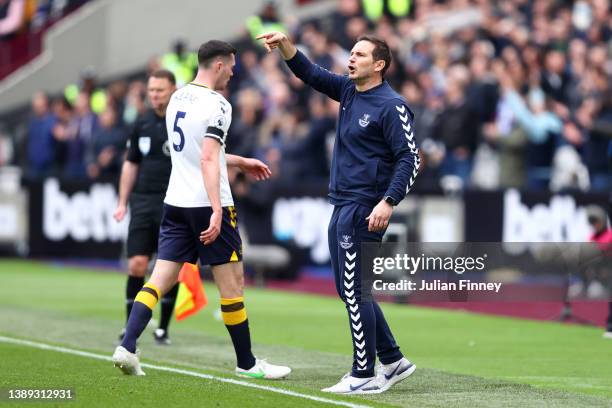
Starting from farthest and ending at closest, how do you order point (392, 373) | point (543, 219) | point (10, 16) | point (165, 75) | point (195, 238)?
point (10, 16) → point (543, 219) → point (165, 75) → point (195, 238) → point (392, 373)

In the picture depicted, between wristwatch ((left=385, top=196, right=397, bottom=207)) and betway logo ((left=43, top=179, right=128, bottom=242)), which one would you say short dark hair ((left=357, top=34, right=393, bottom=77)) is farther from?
betway logo ((left=43, top=179, right=128, bottom=242))

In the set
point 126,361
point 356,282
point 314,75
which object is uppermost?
point 314,75

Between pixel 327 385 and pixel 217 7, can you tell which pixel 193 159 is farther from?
pixel 217 7

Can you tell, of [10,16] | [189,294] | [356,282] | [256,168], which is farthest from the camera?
[10,16]

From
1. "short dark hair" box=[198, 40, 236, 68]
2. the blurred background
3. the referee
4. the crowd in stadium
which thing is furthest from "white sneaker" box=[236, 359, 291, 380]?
the crowd in stadium

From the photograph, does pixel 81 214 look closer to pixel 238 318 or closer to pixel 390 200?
pixel 238 318

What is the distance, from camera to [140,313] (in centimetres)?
971

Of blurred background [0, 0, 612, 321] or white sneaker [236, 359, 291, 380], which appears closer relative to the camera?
white sneaker [236, 359, 291, 380]

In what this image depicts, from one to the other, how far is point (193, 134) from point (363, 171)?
1247 millimetres

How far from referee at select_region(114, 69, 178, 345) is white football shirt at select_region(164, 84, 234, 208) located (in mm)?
2523

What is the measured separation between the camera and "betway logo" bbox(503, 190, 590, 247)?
64.7 feet

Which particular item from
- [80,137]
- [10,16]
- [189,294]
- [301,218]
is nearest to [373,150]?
[189,294]

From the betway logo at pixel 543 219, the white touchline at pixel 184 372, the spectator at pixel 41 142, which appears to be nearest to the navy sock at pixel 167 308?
the white touchline at pixel 184 372

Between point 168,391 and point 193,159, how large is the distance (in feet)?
5.53
